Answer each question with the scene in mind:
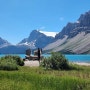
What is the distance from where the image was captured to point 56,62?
136ft

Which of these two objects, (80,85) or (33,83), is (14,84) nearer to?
(33,83)

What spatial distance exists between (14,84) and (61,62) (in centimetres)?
2136

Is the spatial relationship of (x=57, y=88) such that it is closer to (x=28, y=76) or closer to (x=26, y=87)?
(x=26, y=87)

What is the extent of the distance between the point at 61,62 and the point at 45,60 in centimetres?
229

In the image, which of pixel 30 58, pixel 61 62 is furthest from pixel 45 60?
pixel 30 58

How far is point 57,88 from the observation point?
19781 mm

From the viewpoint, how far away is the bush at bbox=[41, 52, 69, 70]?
4084 centimetres

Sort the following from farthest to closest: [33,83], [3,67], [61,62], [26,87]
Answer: [61,62] < [3,67] < [33,83] < [26,87]

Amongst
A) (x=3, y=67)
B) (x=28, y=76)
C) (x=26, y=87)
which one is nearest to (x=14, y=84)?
(x=26, y=87)

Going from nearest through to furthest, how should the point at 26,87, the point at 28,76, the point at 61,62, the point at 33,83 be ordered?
1. the point at 26,87
2. the point at 33,83
3. the point at 28,76
4. the point at 61,62

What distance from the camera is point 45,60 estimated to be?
42188 millimetres

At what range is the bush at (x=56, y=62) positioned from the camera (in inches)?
1608

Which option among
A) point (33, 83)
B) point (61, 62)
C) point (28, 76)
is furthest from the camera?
point (61, 62)

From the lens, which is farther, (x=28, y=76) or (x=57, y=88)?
(x=28, y=76)
